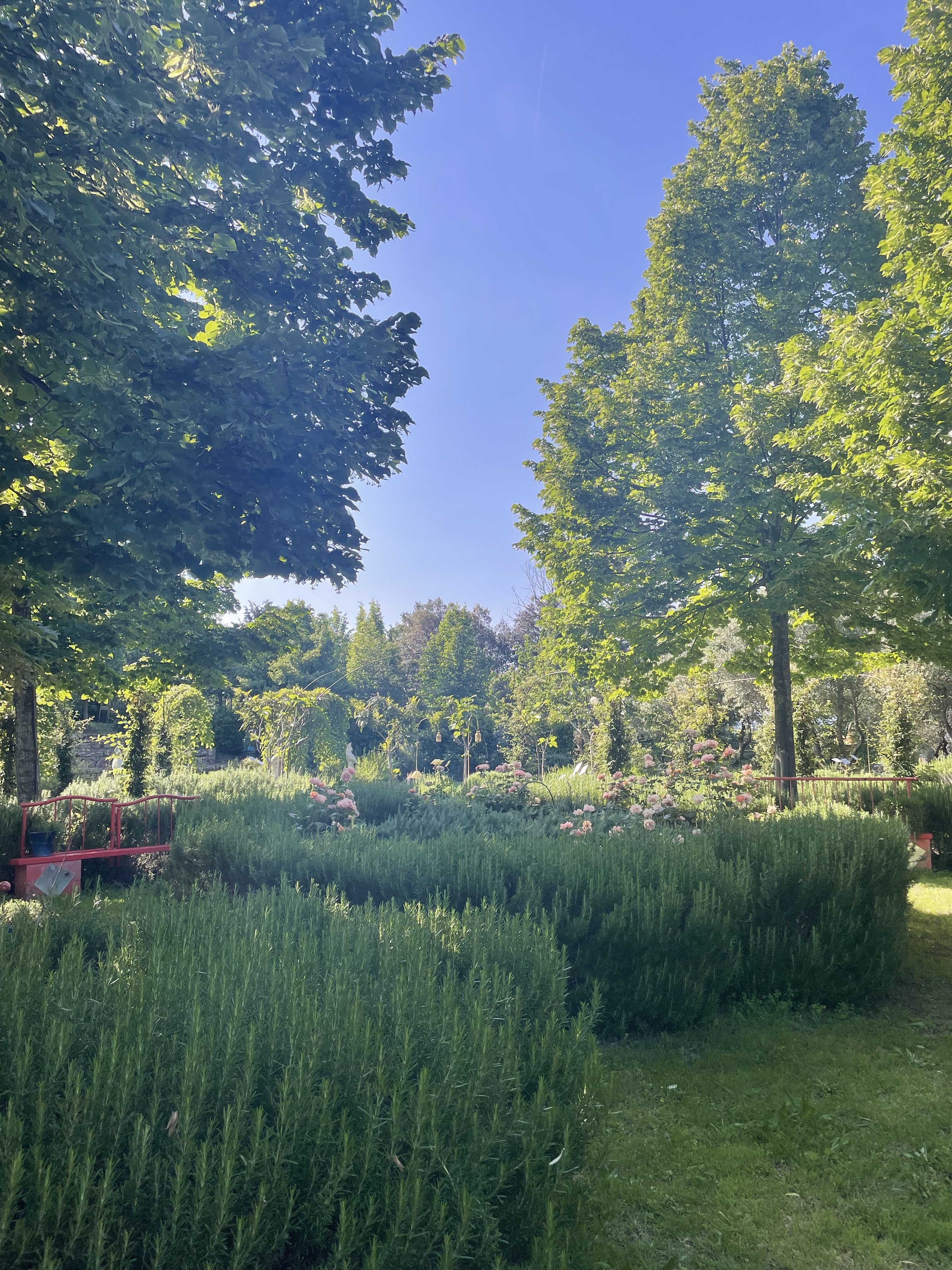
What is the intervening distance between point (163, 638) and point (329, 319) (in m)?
7.52

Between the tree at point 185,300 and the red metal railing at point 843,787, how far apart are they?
843 cm

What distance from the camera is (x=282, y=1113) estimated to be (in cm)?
203

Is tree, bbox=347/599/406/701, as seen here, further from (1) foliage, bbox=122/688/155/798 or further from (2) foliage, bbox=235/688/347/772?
(1) foliage, bbox=122/688/155/798

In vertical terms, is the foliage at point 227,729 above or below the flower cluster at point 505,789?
above

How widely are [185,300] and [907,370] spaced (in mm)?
6599

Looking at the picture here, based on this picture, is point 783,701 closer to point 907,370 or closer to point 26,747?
point 907,370

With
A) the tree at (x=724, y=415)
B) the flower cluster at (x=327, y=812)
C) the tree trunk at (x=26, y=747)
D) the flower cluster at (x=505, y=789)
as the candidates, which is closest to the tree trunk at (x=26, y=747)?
the tree trunk at (x=26, y=747)

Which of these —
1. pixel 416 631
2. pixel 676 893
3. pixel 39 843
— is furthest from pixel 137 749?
pixel 416 631

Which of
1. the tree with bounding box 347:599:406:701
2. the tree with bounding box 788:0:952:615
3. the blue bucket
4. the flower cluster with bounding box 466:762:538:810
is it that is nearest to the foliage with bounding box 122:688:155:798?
the blue bucket

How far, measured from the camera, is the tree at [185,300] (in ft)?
13.8

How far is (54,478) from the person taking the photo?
494 centimetres

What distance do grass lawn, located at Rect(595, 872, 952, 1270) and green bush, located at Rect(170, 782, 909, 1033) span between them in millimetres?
302

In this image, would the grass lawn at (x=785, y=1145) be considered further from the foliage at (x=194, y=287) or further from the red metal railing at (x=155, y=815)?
the red metal railing at (x=155, y=815)

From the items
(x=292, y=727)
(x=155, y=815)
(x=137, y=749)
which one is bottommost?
(x=155, y=815)
